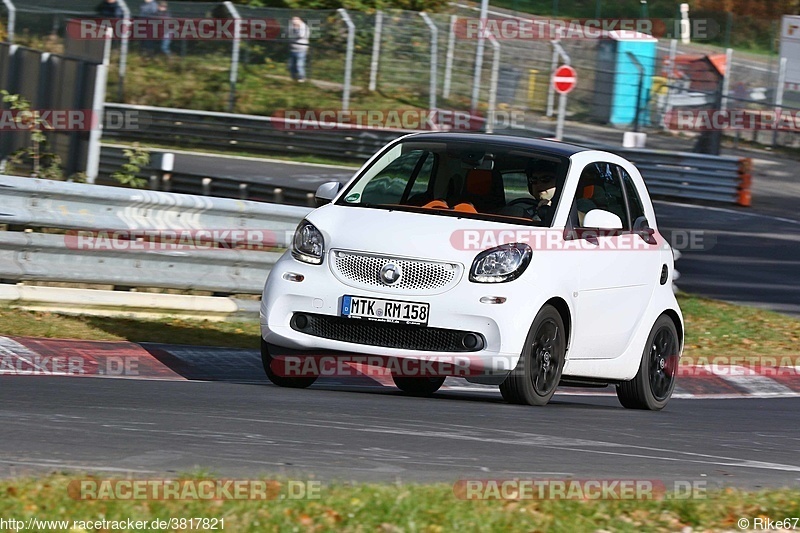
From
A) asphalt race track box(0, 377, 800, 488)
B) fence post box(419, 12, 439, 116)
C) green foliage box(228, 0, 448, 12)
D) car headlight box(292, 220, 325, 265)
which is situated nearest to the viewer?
asphalt race track box(0, 377, 800, 488)

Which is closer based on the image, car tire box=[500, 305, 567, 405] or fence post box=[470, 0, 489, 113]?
car tire box=[500, 305, 567, 405]

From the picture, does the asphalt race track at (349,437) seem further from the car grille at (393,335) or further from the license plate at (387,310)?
the license plate at (387,310)

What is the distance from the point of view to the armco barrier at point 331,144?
27719 millimetres

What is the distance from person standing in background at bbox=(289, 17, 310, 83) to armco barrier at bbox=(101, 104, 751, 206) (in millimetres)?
1509

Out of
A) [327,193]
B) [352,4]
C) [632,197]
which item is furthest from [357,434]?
[352,4]

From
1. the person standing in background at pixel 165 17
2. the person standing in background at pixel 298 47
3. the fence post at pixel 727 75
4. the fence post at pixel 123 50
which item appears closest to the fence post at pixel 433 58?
the person standing in background at pixel 298 47

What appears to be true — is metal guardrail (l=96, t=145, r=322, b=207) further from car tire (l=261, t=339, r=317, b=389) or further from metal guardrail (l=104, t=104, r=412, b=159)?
car tire (l=261, t=339, r=317, b=389)


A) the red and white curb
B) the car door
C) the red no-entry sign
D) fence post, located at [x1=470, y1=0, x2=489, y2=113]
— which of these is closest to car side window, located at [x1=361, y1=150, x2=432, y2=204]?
the car door

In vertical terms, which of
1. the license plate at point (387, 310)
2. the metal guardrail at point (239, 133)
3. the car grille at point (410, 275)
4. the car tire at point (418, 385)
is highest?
the car grille at point (410, 275)

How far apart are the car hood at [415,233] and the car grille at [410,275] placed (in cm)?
4

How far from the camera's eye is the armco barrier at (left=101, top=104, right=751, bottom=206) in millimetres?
27719

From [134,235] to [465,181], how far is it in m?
3.27

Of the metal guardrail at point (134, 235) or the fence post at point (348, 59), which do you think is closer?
the metal guardrail at point (134, 235)

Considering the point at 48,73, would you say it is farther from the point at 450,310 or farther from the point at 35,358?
the point at 450,310
